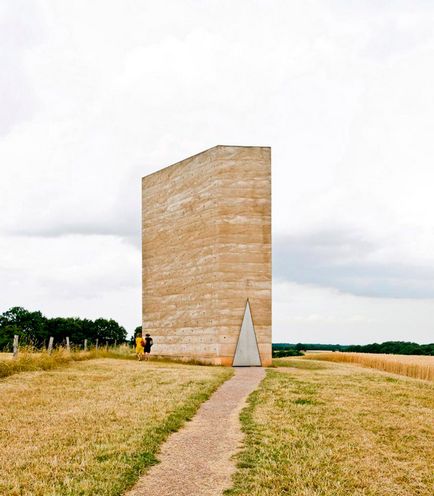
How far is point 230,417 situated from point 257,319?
59.3 feet

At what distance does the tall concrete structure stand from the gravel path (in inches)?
642

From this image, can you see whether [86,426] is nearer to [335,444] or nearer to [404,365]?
[335,444]

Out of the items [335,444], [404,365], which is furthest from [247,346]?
[335,444]

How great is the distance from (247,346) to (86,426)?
19374 millimetres

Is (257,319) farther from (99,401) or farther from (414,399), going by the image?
(99,401)

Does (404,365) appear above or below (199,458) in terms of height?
below

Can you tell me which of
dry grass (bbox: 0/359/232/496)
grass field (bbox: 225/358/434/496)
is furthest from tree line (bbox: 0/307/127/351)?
grass field (bbox: 225/358/434/496)

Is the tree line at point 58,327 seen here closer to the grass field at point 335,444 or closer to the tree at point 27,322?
the tree at point 27,322

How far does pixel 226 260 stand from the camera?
30422 millimetres

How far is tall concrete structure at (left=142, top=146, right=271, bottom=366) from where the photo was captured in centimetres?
3036

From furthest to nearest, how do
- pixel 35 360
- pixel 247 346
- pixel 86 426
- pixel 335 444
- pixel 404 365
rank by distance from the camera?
pixel 247 346 → pixel 404 365 → pixel 35 360 → pixel 86 426 → pixel 335 444

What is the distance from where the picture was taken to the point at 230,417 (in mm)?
12641

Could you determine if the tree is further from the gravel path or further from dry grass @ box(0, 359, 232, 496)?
the gravel path

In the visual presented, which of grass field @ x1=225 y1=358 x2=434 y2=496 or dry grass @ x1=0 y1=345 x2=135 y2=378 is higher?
dry grass @ x1=0 y1=345 x2=135 y2=378
